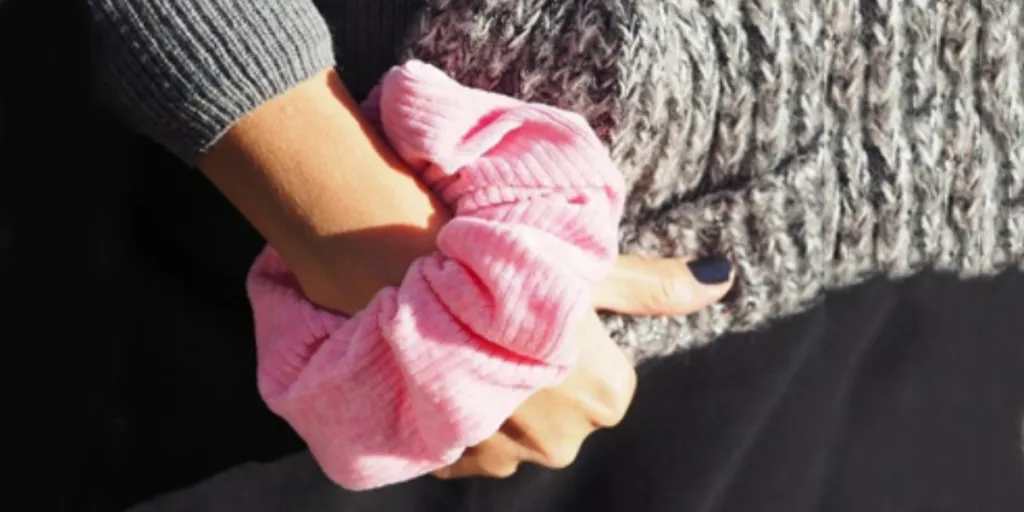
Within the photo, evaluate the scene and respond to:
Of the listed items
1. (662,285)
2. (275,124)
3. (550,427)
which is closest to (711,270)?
(662,285)

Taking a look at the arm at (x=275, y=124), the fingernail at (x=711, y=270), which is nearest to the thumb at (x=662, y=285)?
the fingernail at (x=711, y=270)

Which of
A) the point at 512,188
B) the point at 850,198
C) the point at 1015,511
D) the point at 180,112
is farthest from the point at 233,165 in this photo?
the point at 1015,511

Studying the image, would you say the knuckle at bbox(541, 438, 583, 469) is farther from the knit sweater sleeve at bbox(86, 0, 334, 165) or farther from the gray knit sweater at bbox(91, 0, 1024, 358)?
the knit sweater sleeve at bbox(86, 0, 334, 165)

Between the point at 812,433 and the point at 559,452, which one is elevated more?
the point at 559,452

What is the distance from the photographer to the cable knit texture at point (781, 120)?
1.92 feet

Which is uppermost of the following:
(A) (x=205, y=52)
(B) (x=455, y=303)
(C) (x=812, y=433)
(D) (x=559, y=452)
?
(A) (x=205, y=52)

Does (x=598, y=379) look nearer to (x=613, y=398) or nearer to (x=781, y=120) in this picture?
(x=613, y=398)

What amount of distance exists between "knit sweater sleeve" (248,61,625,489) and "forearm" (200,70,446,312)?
0.06ft

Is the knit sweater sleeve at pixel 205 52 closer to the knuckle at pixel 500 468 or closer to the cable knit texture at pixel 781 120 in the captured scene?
the cable knit texture at pixel 781 120

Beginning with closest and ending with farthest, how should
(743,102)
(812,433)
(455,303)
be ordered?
1. (455,303)
2. (743,102)
3. (812,433)

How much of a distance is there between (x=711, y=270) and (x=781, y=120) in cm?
9

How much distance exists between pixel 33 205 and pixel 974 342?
0.59 m

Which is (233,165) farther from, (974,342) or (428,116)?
(974,342)

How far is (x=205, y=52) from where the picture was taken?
1.76 feet
